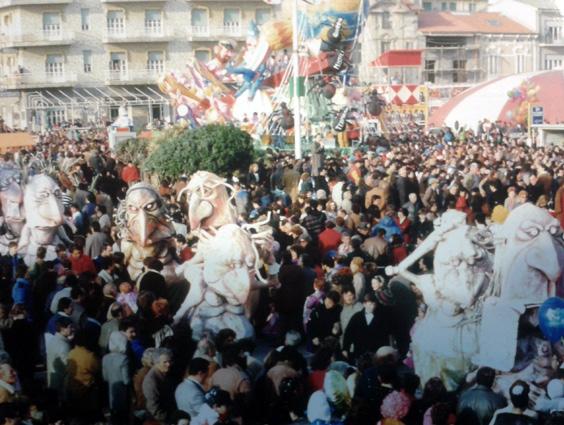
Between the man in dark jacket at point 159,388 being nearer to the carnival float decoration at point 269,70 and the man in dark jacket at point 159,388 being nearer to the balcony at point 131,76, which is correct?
the carnival float decoration at point 269,70

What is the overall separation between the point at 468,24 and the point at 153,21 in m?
23.7

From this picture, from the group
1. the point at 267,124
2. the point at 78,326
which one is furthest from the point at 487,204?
the point at 267,124

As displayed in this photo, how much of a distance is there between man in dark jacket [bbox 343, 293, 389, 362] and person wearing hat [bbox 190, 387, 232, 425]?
1959 mm

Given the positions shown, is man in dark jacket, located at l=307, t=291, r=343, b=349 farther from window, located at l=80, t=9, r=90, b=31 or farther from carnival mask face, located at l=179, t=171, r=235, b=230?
window, located at l=80, t=9, r=90, b=31

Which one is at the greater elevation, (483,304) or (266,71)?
(266,71)

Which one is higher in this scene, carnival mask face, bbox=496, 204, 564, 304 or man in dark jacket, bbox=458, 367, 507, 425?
carnival mask face, bbox=496, 204, 564, 304

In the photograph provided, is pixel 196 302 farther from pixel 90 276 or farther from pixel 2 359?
pixel 2 359

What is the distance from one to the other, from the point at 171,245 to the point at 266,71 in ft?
74.6

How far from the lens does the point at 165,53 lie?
186 ft

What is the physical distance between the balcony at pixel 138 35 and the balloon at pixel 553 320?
48493 mm

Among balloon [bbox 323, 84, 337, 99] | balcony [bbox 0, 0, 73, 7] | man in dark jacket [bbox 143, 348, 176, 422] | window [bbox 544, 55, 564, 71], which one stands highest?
balcony [bbox 0, 0, 73, 7]

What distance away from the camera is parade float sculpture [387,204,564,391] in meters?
9.21

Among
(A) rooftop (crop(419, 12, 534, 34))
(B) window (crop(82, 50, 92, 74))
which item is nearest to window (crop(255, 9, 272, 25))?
(B) window (crop(82, 50, 92, 74))

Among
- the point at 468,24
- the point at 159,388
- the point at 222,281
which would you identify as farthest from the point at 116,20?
the point at 159,388
